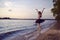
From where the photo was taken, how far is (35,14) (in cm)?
258

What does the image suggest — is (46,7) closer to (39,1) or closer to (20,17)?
(39,1)

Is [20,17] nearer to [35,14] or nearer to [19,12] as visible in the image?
[19,12]

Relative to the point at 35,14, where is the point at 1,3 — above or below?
above

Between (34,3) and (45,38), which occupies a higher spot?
(34,3)

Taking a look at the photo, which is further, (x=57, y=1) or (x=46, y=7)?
(x=57, y=1)

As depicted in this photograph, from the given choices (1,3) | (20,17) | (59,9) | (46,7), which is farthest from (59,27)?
(1,3)

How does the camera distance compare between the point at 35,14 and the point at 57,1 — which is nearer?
the point at 35,14

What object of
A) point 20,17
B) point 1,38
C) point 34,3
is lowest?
point 1,38

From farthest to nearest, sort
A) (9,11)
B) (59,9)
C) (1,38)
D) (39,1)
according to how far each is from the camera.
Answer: (1,38) < (59,9) < (39,1) < (9,11)

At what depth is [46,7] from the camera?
8.61ft

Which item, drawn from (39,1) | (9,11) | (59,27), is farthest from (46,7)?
(59,27)

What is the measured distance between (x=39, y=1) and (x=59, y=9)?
511 mm

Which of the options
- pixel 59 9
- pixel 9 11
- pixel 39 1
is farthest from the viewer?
pixel 59 9

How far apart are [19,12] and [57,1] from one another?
866 mm
